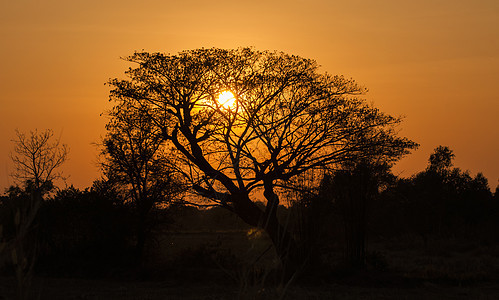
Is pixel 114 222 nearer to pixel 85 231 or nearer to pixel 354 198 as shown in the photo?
pixel 85 231

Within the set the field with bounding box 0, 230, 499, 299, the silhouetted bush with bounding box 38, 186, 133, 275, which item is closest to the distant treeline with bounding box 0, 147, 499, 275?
the silhouetted bush with bounding box 38, 186, 133, 275

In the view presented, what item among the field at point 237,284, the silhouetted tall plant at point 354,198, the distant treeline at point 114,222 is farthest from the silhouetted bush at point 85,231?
the silhouetted tall plant at point 354,198

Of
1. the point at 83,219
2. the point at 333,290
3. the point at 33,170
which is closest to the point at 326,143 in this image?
Answer: the point at 333,290

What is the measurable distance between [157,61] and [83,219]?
23.1 feet

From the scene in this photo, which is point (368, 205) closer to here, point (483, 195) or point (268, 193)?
point (268, 193)

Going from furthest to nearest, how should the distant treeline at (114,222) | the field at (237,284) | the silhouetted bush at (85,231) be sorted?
the silhouetted bush at (85,231), the distant treeline at (114,222), the field at (237,284)

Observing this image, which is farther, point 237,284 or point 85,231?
point 85,231

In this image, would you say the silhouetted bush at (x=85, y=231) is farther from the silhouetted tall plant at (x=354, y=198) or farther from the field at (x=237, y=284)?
the silhouetted tall plant at (x=354, y=198)

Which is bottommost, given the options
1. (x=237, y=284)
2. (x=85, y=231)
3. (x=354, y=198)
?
(x=237, y=284)

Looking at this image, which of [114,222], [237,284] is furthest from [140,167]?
[237,284]

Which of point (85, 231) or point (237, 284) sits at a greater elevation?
point (85, 231)

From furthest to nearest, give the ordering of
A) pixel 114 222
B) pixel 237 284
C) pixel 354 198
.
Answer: pixel 114 222 < pixel 354 198 < pixel 237 284

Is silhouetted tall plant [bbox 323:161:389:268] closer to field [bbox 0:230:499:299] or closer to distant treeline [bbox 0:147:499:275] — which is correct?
distant treeline [bbox 0:147:499:275]

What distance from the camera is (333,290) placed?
18625 mm
